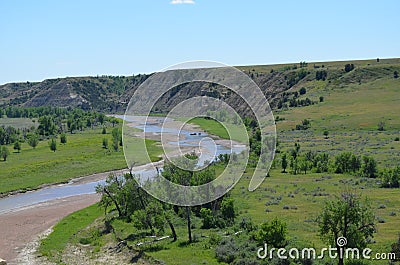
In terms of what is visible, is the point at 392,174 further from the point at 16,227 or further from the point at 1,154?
the point at 1,154

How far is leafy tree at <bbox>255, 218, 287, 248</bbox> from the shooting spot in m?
31.1

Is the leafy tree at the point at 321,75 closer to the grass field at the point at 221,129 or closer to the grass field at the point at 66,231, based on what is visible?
the grass field at the point at 221,129

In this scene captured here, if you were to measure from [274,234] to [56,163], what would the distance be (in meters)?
66.2

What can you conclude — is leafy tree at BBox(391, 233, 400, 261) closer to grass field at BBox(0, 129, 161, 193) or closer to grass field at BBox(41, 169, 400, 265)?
grass field at BBox(41, 169, 400, 265)

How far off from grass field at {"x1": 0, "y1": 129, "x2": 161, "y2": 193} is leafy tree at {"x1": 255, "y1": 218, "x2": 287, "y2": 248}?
49082mm

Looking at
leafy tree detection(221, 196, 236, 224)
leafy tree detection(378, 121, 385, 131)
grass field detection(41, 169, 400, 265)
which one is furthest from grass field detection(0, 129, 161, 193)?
leafy tree detection(378, 121, 385, 131)

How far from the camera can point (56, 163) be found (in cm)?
8762

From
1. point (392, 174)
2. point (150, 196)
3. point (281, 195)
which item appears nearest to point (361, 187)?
point (392, 174)

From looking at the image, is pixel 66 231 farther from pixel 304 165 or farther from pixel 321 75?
pixel 321 75

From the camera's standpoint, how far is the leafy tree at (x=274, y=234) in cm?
3114

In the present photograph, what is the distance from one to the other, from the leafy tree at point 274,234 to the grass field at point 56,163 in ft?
161

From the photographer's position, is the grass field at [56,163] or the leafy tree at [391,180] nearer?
the leafy tree at [391,180]

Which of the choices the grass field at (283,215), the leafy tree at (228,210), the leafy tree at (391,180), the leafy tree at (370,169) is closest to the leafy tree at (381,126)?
the leafy tree at (370,169)

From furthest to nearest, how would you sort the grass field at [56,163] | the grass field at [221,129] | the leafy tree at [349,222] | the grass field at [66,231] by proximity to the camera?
the grass field at [221,129] < the grass field at [56,163] < the grass field at [66,231] < the leafy tree at [349,222]
